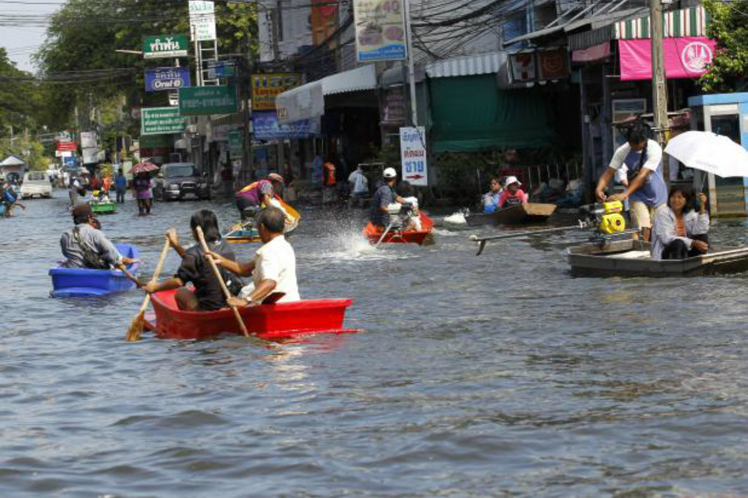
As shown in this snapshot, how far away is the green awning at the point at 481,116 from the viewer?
1403 inches

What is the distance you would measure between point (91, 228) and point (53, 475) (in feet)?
33.0

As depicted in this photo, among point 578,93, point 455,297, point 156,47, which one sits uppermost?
point 156,47

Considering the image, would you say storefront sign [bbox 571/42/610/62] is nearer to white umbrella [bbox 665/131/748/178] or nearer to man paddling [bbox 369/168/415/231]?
man paddling [bbox 369/168/415/231]

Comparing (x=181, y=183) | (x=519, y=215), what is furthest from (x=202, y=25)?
(x=519, y=215)

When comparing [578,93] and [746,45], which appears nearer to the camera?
[746,45]

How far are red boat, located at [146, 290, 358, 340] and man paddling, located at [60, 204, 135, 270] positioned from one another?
15.9ft

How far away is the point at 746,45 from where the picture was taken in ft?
85.0

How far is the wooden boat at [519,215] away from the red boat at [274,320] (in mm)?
12751

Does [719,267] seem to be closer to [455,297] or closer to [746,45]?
[455,297]

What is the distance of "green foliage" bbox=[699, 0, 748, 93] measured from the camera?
1018 inches

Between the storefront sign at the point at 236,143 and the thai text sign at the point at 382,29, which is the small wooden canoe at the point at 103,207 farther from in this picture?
the storefront sign at the point at 236,143

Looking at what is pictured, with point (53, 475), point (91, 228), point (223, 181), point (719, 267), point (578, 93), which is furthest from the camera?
point (223, 181)

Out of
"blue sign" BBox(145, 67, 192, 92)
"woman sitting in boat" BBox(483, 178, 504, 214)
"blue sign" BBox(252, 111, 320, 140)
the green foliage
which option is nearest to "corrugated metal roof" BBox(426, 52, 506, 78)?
"woman sitting in boat" BBox(483, 178, 504, 214)

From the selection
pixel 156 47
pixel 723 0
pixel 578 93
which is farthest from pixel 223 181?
pixel 723 0
